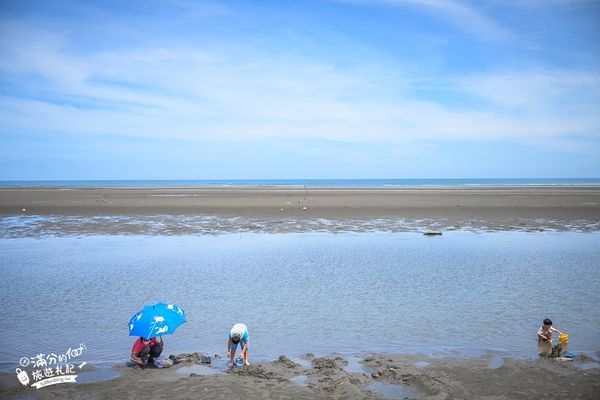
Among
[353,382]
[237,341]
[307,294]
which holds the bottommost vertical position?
[353,382]

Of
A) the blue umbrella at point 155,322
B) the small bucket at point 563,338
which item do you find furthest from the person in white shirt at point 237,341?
the small bucket at point 563,338

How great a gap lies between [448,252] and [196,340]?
14685 millimetres

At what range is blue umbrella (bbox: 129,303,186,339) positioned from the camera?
29.5 feet

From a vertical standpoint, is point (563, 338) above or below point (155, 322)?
below

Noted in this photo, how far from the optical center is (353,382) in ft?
27.6

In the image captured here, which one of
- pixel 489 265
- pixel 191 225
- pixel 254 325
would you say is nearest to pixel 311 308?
pixel 254 325

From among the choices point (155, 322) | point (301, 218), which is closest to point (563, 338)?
point (155, 322)

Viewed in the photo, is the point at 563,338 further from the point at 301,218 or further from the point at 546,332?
the point at 301,218

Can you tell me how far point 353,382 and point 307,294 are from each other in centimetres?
619

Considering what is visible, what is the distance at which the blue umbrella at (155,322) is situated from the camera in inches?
354

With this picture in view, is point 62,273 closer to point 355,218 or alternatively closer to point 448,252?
point 448,252

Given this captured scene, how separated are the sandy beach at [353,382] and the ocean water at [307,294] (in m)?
0.87

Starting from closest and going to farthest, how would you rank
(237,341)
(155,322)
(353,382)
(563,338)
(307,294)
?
(353,382) → (155,322) → (237,341) → (563,338) → (307,294)

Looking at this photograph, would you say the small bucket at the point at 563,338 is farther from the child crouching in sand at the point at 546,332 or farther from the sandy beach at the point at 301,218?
the sandy beach at the point at 301,218
